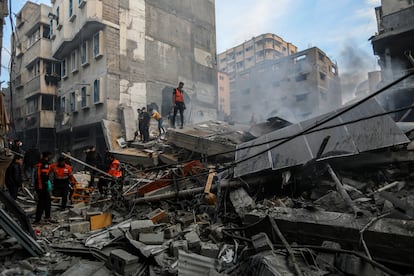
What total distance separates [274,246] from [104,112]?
14762mm

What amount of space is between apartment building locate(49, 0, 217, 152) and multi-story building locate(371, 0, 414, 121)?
467 inches

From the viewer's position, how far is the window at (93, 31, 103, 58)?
16453 mm

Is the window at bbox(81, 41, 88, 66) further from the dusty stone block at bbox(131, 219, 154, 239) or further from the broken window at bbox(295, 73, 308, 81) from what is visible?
the broken window at bbox(295, 73, 308, 81)

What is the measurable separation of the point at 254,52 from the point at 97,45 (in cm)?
5009

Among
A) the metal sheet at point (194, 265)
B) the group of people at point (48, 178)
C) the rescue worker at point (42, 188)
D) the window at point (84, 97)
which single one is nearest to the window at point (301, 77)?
the window at point (84, 97)

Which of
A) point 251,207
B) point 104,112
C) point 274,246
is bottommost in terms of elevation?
point 274,246

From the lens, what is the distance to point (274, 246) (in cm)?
366

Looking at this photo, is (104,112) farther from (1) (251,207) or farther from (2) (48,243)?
(1) (251,207)

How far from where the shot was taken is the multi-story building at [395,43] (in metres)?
A: 14.5

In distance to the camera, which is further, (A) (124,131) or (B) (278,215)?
(A) (124,131)

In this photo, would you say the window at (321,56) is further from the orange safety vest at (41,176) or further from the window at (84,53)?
the orange safety vest at (41,176)

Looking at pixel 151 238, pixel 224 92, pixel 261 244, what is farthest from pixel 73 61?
pixel 224 92

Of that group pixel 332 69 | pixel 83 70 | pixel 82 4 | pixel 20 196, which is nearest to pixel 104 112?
pixel 83 70

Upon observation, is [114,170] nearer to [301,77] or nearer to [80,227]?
[80,227]
